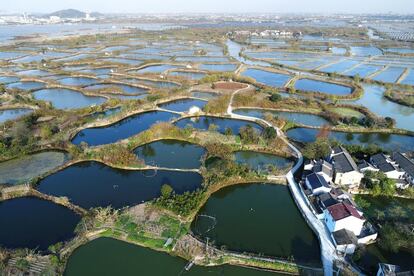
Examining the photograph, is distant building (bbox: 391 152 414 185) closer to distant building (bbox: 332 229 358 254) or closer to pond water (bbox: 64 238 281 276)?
distant building (bbox: 332 229 358 254)

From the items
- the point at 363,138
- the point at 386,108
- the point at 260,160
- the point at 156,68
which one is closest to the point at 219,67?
the point at 156,68

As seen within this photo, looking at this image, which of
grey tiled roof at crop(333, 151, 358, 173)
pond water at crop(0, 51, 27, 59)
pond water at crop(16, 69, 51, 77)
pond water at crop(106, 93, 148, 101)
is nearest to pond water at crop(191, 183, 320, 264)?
grey tiled roof at crop(333, 151, 358, 173)

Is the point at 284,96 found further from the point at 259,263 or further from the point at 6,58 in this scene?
the point at 6,58

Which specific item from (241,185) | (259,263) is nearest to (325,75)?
(241,185)

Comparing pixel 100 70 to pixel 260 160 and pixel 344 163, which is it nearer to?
pixel 260 160

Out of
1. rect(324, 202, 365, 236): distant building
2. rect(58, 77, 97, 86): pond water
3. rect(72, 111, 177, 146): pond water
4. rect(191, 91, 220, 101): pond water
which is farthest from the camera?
rect(58, 77, 97, 86): pond water
